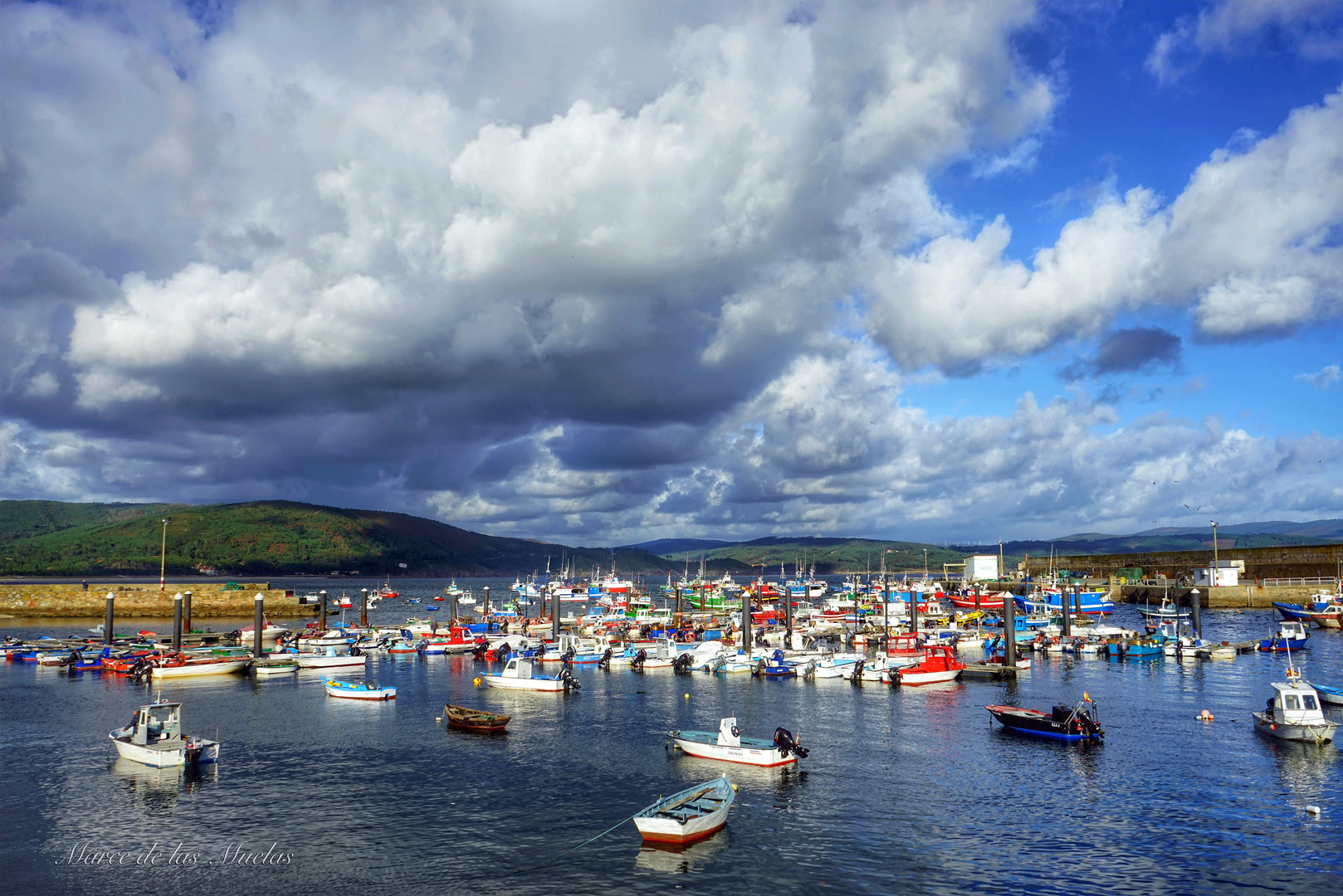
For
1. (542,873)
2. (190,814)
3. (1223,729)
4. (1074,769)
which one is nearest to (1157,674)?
(1223,729)

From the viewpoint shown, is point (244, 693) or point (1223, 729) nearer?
point (1223, 729)

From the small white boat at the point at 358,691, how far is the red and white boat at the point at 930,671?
52047 millimetres

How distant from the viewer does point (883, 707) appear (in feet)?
244

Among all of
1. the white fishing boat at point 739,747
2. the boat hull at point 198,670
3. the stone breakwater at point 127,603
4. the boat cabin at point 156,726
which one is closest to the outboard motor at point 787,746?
the white fishing boat at point 739,747

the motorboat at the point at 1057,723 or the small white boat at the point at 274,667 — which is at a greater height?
the motorboat at the point at 1057,723

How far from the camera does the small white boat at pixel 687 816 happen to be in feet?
124

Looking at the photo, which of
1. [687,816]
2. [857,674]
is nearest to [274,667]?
[857,674]

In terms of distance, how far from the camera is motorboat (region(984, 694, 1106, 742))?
194 feet

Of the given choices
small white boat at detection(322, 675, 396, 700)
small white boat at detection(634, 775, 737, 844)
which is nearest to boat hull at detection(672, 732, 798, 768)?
small white boat at detection(634, 775, 737, 844)

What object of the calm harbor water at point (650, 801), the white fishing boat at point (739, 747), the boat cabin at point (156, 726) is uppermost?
the boat cabin at point (156, 726)

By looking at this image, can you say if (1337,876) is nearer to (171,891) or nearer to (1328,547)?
(171,891)

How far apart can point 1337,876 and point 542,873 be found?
3272 cm

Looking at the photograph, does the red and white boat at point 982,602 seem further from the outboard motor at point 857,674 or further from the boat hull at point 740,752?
the boat hull at point 740,752

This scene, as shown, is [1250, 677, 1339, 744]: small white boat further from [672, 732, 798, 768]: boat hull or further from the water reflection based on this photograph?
the water reflection
